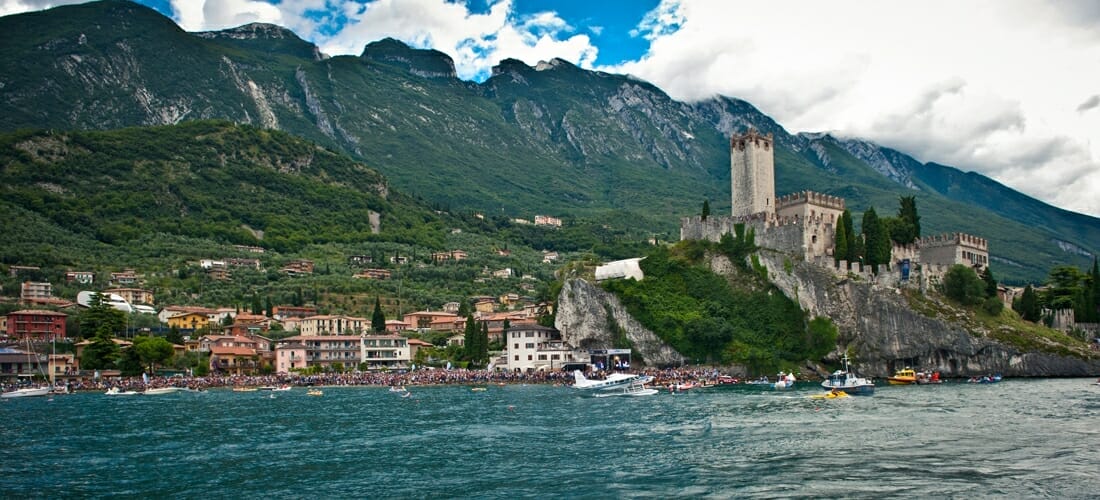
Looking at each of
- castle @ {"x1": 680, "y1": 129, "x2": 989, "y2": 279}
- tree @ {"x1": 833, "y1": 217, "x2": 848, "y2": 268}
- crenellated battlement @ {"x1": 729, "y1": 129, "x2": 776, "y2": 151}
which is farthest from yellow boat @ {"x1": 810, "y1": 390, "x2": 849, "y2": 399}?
crenellated battlement @ {"x1": 729, "y1": 129, "x2": 776, "y2": 151}

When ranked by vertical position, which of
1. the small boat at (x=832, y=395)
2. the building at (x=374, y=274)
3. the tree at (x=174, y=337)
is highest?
the building at (x=374, y=274)

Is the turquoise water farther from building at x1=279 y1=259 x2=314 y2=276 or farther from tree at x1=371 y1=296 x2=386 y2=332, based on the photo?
building at x1=279 y1=259 x2=314 y2=276

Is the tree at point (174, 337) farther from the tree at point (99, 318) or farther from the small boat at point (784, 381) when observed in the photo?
the small boat at point (784, 381)

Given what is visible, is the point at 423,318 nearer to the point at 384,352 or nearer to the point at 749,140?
the point at 384,352

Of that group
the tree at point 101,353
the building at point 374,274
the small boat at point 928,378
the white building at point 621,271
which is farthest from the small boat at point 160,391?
the small boat at point 928,378

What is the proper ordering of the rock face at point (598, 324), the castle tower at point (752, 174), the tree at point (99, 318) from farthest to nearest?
1. the castle tower at point (752, 174)
2. the tree at point (99, 318)
3. the rock face at point (598, 324)

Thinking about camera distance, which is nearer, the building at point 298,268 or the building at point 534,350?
the building at point 534,350
